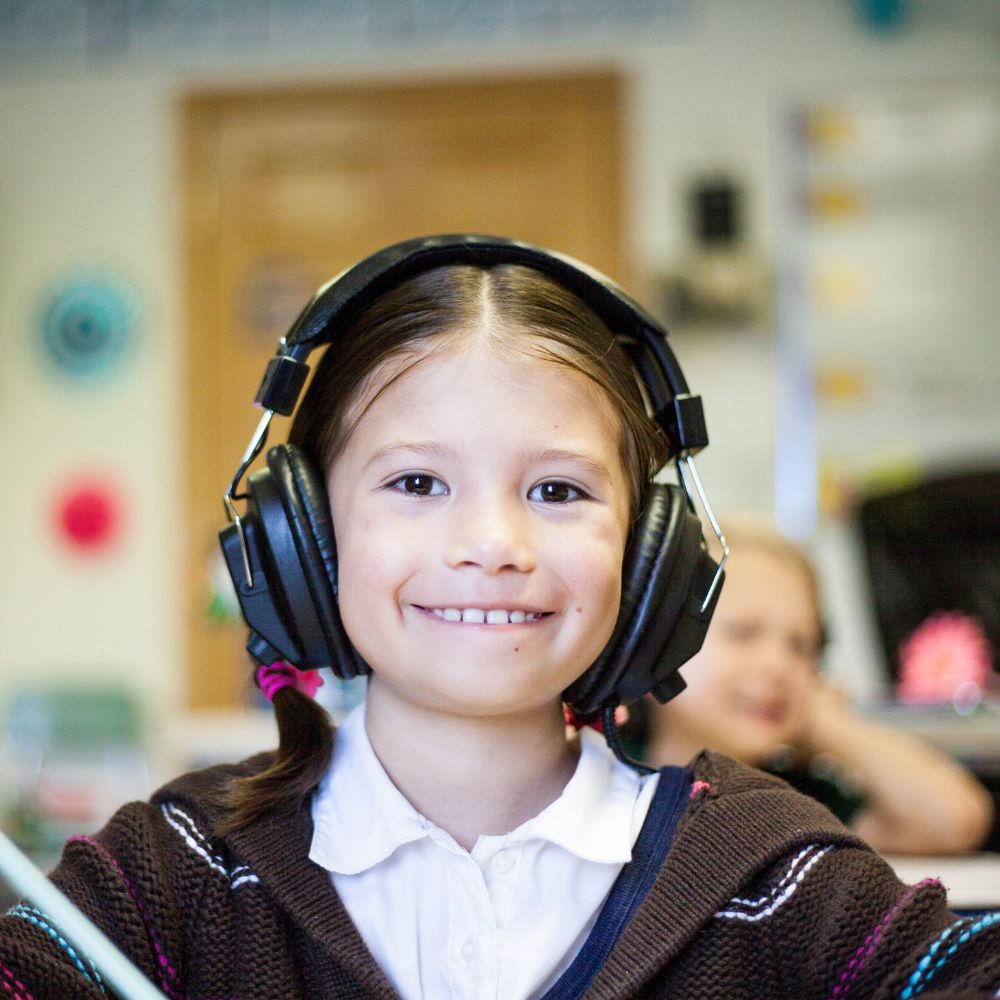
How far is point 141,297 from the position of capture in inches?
143

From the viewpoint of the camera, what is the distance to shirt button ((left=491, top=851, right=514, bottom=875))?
832 mm

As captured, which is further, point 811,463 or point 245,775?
point 811,463

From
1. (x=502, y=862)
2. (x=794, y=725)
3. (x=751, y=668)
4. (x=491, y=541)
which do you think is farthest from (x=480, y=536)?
(x=794, y=725)

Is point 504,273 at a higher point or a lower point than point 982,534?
higher

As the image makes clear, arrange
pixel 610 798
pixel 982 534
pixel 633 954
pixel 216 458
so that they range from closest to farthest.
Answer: pixel 633 954
pixel 610 798
pixel 982 534
pixel 216 458

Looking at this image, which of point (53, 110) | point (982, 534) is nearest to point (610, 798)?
point (982, 534)

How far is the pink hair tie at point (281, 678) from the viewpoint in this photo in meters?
0.91

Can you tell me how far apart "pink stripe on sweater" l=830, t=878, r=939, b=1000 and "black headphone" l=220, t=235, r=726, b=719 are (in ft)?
0.67

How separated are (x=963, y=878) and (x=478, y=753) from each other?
0.41 metres

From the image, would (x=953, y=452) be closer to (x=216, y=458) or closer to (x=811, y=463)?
(x=811, y=463)

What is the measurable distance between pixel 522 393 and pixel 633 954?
36cm

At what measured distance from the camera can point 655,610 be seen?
0.85 meters

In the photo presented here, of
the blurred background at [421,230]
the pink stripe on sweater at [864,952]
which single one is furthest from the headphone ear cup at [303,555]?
the blurred background at [421,230]

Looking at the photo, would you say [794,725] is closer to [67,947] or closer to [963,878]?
[963,878]
